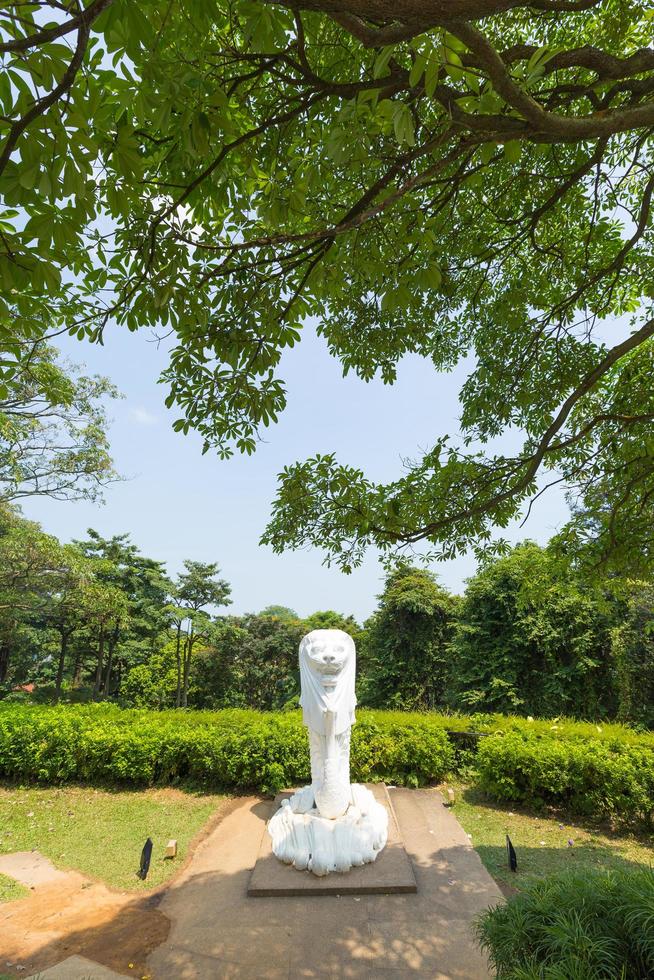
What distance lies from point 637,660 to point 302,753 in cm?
892

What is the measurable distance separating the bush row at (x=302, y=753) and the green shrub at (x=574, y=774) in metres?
Answer: 0.01

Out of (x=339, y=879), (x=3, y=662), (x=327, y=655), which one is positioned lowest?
(x=339, y=879)

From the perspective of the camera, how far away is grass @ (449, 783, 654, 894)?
212 inches

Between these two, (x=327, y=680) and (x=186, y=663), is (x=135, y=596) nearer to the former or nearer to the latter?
(x=186, y=663)

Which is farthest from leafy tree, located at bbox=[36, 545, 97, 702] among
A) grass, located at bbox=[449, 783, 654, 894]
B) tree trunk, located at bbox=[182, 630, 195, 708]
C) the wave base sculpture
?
grass, located at bbox=[449, 783, 654, 894]

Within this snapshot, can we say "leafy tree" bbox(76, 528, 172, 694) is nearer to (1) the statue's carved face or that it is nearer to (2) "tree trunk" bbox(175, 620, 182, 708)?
(2) "tree trunk" bbox(175, 620, 182, 708)

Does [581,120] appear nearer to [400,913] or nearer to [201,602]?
[400,913]

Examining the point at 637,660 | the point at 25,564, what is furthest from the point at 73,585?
the point at 637,660

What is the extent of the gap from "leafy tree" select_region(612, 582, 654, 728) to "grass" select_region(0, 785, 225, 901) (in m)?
9.85

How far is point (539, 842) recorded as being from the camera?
6.11 m

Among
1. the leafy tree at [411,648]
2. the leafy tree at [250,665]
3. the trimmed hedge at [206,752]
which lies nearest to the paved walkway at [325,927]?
the trimmed hedge at [206,752]

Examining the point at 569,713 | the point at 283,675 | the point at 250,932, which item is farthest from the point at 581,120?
the point at 283,675

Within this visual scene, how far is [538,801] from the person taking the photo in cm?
705

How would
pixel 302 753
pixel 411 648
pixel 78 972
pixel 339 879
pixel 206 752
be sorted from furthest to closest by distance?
pixel 411 648, pixel 206 752, pixel 302 753, pixel 339 879, pixel 78 972
